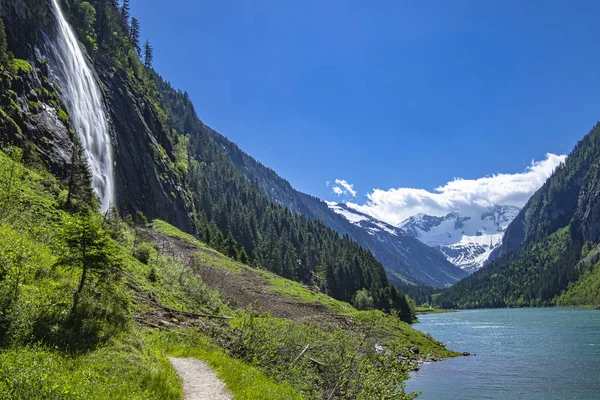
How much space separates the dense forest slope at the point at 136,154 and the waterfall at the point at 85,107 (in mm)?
2107

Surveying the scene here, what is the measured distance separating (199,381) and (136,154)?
76.3 metres

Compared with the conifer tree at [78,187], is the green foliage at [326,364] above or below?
below

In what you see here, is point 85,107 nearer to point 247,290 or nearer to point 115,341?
point 247,290

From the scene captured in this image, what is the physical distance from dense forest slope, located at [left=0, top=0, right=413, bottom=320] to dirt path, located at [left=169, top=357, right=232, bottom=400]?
87.9 feet

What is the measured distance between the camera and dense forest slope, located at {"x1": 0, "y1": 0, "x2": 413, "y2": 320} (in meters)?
48.3

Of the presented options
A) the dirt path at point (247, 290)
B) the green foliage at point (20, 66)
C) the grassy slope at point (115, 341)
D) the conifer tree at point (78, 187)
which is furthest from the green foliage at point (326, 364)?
the green foliage at point (20, 66)

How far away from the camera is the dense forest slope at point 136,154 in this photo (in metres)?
48.3

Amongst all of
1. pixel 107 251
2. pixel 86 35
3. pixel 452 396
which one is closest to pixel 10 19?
pixel 86 35

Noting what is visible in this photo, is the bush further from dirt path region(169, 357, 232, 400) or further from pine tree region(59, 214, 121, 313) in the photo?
pine tree region(59, 214, 121, 313)

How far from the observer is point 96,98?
247 ft

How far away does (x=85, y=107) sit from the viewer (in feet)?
219

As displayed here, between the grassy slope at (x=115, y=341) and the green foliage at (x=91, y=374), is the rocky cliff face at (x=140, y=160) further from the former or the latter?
the green foliage at (x=91, y=374)

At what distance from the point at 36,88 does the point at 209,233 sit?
193 ft

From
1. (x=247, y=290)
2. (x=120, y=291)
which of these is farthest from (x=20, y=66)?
(x=120, y=291)
